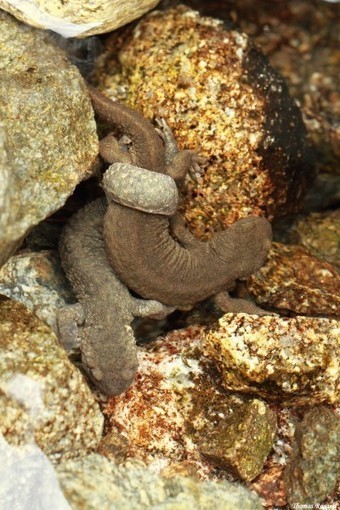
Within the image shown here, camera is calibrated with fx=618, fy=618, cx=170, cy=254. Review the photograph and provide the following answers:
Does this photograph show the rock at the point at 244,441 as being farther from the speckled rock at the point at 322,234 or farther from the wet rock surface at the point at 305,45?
the wet rock surface at the point at 305,45

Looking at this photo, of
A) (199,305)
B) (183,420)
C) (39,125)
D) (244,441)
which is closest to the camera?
(244,441)

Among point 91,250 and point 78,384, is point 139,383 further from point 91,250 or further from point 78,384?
point 91,250

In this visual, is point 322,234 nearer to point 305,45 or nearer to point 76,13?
point 305,45

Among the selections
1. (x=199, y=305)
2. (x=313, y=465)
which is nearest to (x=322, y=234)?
(x=199, y=305)

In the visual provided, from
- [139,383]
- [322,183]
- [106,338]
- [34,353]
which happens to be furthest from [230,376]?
[322,183]

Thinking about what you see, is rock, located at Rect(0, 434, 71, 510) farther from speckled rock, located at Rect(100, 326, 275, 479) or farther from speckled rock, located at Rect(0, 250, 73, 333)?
speckled rock, located at Rect(0, 250, 73, 333)

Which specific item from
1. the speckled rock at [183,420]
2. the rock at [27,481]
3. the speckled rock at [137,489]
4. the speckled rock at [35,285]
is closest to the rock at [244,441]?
the speckled rock at [183,420]

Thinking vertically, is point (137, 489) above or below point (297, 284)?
below
